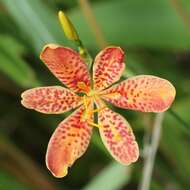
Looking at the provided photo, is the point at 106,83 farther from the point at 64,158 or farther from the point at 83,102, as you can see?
the point at 64,158

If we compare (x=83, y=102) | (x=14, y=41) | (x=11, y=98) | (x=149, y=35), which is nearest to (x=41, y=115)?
(x=11, y=98)

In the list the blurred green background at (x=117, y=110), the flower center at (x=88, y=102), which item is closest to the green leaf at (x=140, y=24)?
the blurred green background at (x=117, y=110)

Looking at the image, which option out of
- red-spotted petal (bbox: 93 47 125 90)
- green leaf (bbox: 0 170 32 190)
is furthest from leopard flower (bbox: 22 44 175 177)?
green leaf (bbox: 0 170 32 190)

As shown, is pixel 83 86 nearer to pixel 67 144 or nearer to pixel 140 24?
pixel 67 144

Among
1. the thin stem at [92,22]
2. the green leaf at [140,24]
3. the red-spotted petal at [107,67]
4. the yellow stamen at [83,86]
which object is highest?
the red-spotted petal at [107,67]

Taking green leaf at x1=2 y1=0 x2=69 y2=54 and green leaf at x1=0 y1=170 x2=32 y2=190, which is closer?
green leaf at x1=2 y1=0 x2=69 y2=54

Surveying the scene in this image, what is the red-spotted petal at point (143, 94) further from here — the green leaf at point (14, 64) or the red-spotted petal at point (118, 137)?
the green leaf at point (14, 64)

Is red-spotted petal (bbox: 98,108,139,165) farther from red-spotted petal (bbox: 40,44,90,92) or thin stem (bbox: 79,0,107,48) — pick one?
thin stem (bbox: 79,0,107,48)

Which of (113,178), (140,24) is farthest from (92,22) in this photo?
(113,178)
